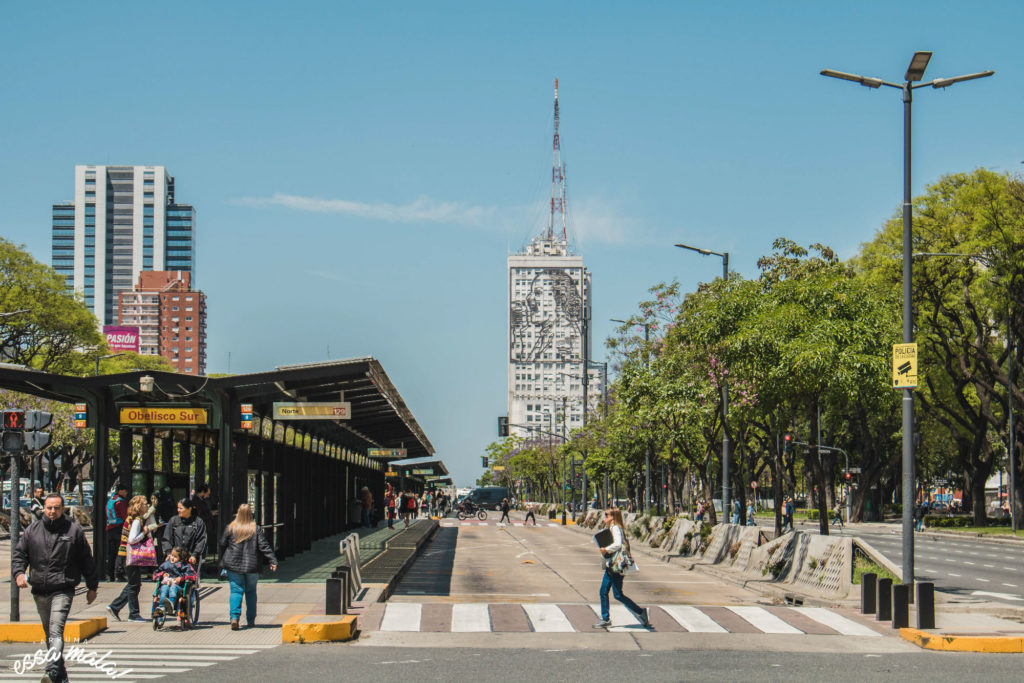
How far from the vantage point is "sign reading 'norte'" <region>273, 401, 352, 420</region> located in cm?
2202

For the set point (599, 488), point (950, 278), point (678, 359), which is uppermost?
point (950, 278)

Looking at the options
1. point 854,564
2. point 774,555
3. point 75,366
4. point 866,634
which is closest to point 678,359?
point 774,555

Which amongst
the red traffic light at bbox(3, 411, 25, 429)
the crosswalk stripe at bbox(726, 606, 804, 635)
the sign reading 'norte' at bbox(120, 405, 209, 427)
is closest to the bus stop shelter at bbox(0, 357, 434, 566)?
the sign reading 'norte' at bbox(120, 405, 209, 427)

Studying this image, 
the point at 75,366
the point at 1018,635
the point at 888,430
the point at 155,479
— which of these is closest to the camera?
the point at 1018,635

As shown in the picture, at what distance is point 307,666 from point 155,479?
12.1 m

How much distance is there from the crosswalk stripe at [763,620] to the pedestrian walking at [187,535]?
25.2 feet

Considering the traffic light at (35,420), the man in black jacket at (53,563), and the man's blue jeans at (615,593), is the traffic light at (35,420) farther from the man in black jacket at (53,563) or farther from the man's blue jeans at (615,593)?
the man's blue jeans at (615,593)

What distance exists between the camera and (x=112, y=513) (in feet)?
71.9

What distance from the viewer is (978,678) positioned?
1185 cm

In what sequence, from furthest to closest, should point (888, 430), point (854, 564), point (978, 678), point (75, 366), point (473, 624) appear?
point (75, 366)
point (888, 430)
point (854, 564)
point (473, 624)
point (978, 678)

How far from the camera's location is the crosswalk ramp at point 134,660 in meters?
11.3

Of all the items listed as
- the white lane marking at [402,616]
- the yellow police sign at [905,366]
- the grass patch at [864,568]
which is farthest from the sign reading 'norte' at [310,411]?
the yellow police sign at [905,366]

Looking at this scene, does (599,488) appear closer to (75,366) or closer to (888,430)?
(888,430)

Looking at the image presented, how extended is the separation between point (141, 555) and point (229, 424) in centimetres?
602
